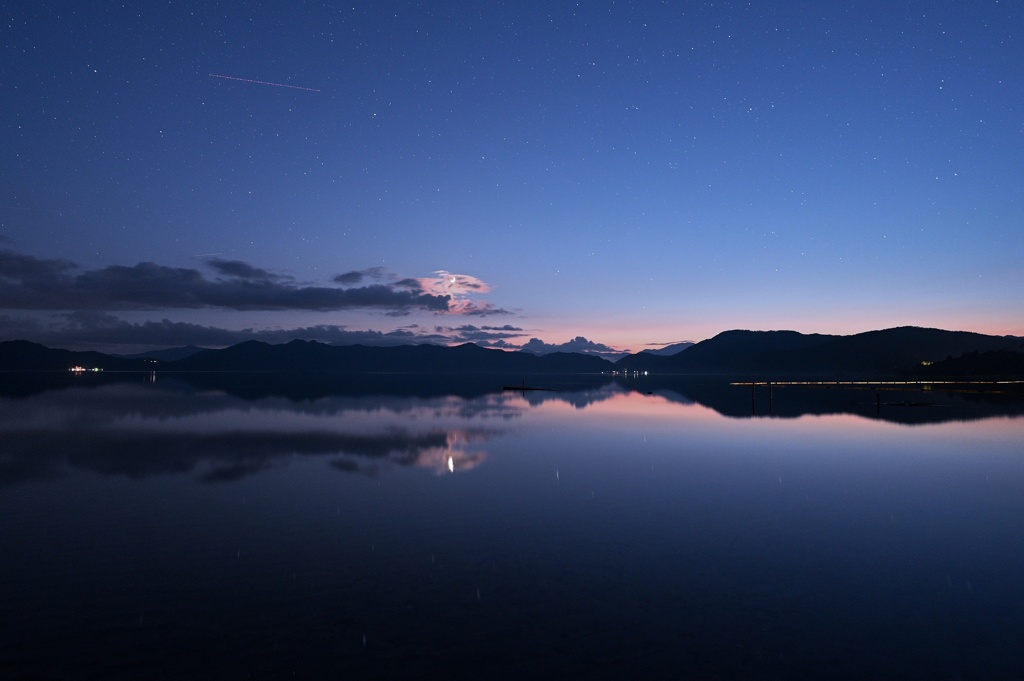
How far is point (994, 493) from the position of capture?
29375 millimetres

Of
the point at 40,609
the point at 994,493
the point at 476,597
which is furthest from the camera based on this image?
the point at 994,493

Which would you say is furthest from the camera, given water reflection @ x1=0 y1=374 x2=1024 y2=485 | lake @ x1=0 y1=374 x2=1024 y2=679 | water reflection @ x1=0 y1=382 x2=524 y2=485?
water reflection @ x1=0 y1=374 x2=1024 y2=485

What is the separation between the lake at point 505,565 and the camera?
12.0 metres

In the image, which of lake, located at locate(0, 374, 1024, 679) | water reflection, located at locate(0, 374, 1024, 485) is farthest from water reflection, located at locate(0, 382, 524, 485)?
lake, located at locate(0, 374, 1024, 679)

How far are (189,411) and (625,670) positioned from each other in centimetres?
7786

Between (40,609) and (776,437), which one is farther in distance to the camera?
(776,437)

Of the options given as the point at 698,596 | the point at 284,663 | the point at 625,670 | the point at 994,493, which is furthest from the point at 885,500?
the point at 284,663

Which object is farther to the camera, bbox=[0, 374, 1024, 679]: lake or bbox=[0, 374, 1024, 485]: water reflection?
bbox=[0, 374, 1024, 485]: water reflection

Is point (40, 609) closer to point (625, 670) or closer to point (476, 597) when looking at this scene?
point (476, 597)

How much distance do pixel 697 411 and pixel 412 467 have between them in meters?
58.9

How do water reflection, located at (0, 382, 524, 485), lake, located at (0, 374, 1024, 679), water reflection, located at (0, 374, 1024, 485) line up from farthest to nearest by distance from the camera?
water reflection, located at (0, 374, 1024, 485)
water reflection, located at (0, 382, 524, 485)
lake, located at (0, 374, 1024, 679)

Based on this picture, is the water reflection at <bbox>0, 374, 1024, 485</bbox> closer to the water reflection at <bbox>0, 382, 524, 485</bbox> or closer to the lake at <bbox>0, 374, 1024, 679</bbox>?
the water reflection at <bbox>0, 382, 524, 485</bbox>

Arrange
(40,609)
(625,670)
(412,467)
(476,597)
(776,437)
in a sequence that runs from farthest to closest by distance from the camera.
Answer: (776,437), (412,467), (476,597), (40,609), (625,670)

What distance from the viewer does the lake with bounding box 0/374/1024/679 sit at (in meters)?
12.0
